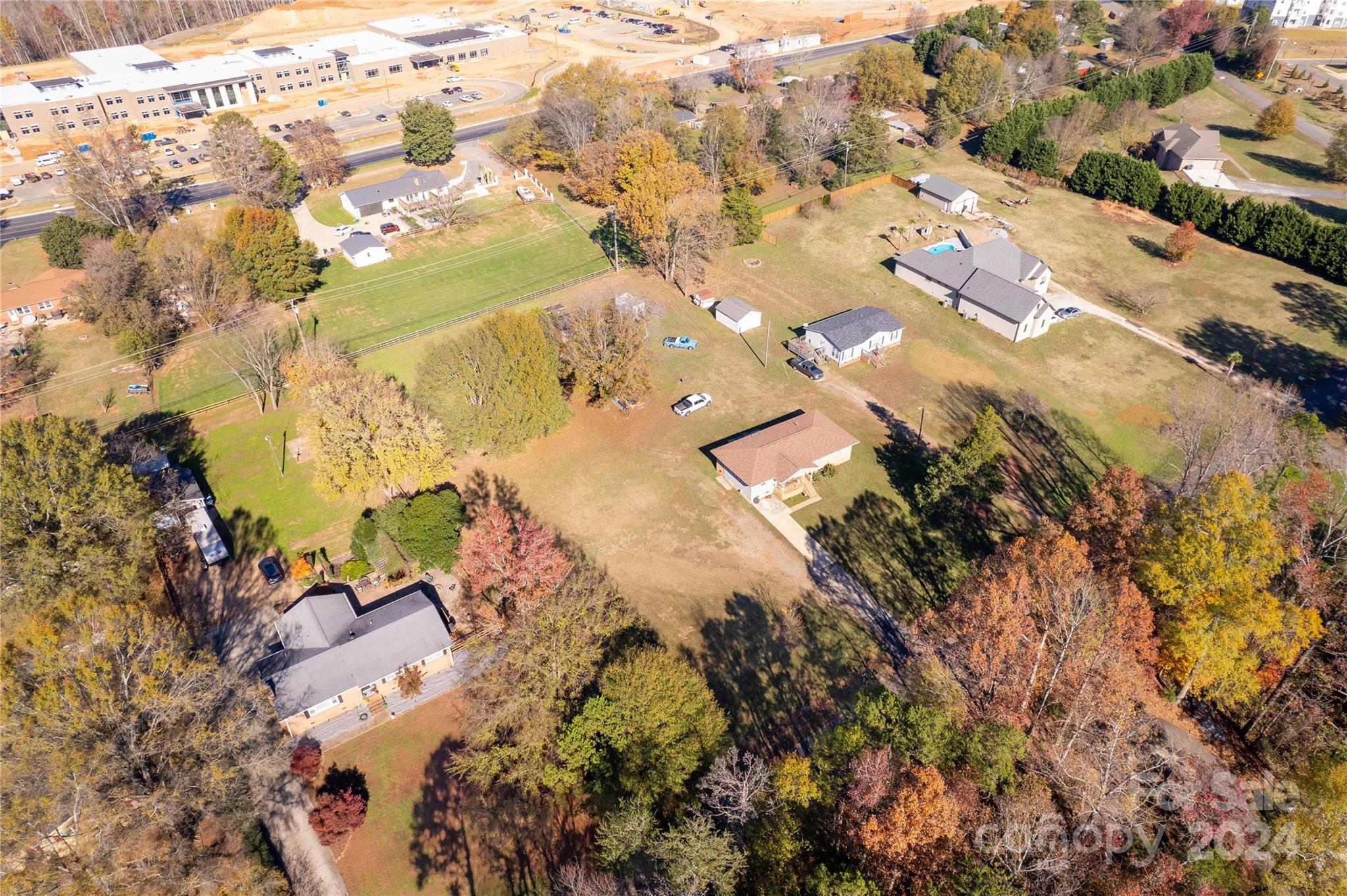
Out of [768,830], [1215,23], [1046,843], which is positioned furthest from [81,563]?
[1215,23]

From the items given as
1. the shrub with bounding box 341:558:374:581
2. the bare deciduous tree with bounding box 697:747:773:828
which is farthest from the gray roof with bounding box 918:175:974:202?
the bare deciduous tree with bounding box 697:747:773:828

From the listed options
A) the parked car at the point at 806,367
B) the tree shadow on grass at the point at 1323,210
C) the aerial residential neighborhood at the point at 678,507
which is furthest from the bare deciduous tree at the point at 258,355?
the tree shadow on grass at the point at 1323,210

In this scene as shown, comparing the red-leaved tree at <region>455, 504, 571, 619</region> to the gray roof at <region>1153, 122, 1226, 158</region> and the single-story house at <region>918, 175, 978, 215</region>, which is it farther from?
the gray roof at <region>1153, 122, 1226, 158</region>

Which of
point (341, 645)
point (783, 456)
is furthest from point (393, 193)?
point (341, 645)

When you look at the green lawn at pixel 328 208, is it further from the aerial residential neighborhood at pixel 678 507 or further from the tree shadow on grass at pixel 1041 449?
the tree shadow on grass at pixel 1041 449

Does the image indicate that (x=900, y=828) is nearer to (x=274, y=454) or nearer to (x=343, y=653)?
(x=343, y=653)
